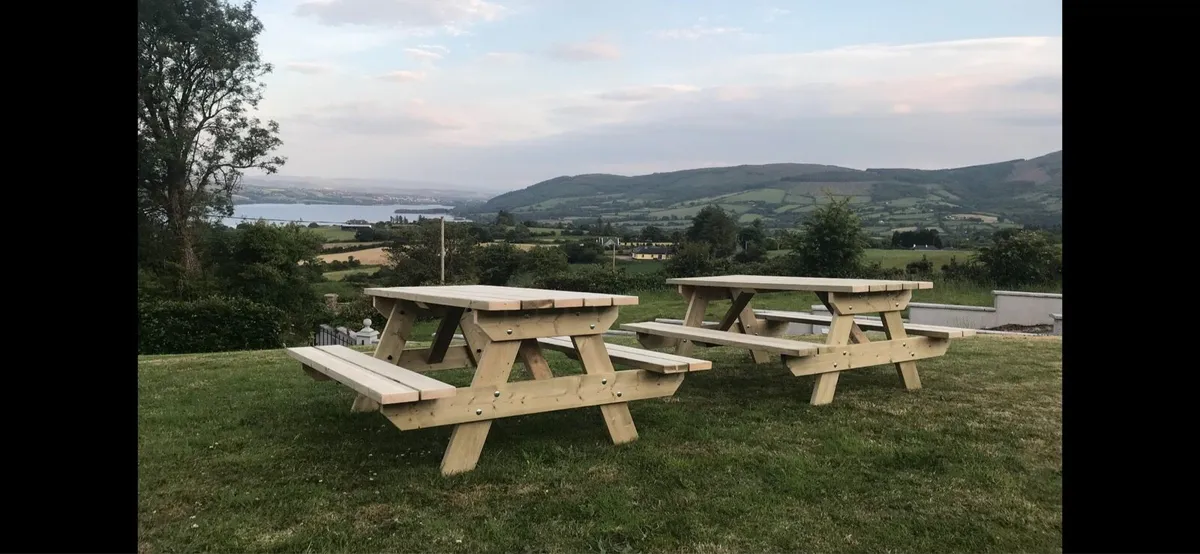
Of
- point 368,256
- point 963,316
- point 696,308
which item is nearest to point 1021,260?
point 963,316

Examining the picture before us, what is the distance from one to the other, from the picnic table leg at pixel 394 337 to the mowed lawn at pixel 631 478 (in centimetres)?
13

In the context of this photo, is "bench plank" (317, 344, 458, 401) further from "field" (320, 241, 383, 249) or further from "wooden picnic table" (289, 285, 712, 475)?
"field" (320, 241, 383, 249)

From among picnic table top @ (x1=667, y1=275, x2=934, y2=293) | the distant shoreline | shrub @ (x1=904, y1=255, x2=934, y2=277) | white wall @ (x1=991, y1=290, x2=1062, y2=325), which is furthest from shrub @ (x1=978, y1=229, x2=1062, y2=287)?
the distant shoreline

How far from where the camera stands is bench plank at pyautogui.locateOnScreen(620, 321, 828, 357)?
4629 millimetres

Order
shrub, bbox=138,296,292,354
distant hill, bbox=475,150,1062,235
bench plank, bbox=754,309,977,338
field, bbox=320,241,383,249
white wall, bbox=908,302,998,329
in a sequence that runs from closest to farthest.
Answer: bench plank, bbox=754,309,977,338 < shrub, bbox=138,296,292,354 < white wall, bbox=908,302,998,329 < field, bbox=320,241,383,249 < distant hill, bbox=475,150,1062,235

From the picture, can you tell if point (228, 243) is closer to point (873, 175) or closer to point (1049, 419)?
point (1049, 419)

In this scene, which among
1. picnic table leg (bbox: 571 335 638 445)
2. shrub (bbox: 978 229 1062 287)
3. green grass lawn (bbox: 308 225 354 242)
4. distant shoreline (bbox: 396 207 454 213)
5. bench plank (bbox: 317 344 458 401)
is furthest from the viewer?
distant shoreline (bbox: 396 207 454 213)

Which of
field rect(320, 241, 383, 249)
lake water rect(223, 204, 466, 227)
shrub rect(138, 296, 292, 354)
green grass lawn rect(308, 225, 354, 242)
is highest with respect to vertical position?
lake water rect(223, 204, 466, 227)

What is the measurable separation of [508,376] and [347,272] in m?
18.6

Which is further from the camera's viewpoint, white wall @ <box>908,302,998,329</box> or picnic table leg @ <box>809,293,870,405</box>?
white wall @ <box>908,302,998,329</box>

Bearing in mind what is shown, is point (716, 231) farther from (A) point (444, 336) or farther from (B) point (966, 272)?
(A) point (444, 336)

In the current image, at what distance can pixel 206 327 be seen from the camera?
11.7 m

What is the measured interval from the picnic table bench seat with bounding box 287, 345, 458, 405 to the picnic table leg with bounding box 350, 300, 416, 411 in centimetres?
23

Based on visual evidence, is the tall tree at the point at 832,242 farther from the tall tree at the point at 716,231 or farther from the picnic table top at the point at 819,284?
the picnic table top at the point at 819,284
